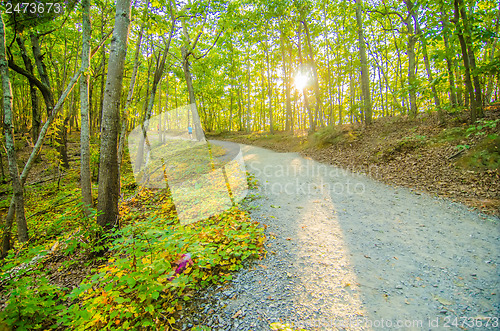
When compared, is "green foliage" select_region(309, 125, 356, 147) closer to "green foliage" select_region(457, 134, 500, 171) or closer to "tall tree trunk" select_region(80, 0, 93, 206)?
"green foliage" select_region(457, 134, 500, 171)

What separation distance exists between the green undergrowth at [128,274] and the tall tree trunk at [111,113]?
1.58 feet

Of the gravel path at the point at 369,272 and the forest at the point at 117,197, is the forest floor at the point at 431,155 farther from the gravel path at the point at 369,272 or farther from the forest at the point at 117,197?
the gravel path at the point at 369,272

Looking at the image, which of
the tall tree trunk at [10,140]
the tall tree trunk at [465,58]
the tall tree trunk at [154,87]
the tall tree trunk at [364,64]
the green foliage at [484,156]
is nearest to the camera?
the tall tree trunk at [10,140]

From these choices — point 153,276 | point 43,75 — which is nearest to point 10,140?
point 43,75

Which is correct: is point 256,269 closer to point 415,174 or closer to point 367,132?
point 415,174

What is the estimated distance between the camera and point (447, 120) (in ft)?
29.7

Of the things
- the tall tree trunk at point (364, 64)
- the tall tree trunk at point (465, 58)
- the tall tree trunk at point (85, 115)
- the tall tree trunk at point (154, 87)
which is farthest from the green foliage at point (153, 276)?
the tall tree trunk at point (364, 64)

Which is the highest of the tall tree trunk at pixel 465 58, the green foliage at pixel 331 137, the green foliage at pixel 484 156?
the tall tree trunk at pixel 465 58

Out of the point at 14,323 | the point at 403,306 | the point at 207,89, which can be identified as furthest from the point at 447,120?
the point at 207,89

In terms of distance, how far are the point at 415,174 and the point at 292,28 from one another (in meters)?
14.9

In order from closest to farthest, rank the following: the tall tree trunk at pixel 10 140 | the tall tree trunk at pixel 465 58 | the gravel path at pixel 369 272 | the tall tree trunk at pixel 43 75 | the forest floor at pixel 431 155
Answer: the gravel path at pixel 369 272
the tall tree trunk at pixel 10 140
the forest floor at pixel 431 155
the tall tree trunk at pixel 465 58
the tall tree trunk at pixel 43 75

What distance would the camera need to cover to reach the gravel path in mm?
2367

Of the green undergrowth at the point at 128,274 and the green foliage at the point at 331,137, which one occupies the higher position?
the green foliage at the point at 331,137

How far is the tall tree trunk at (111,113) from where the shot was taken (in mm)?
4309
